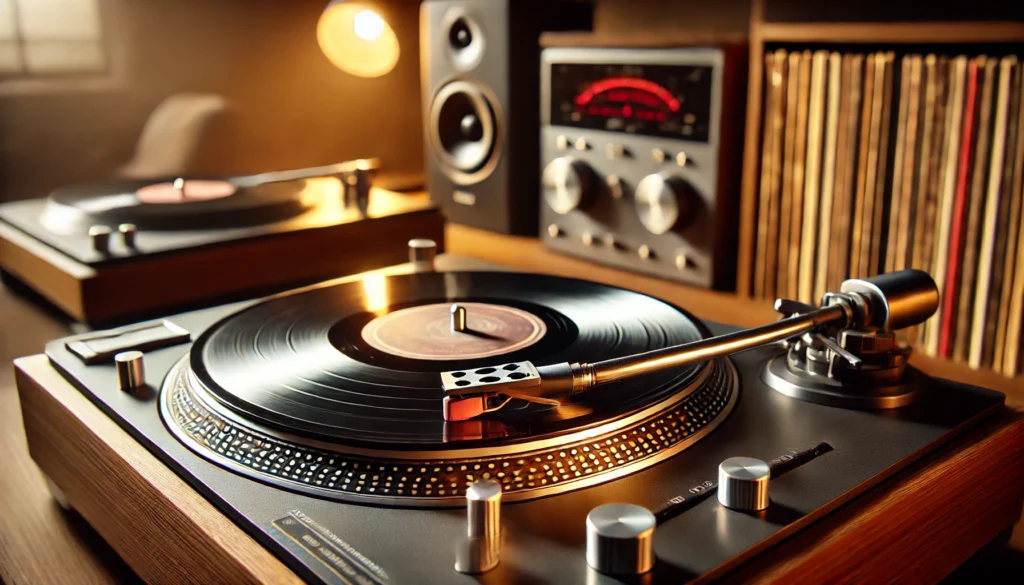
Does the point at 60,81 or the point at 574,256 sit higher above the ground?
the point at 60,81

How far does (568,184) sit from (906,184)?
1.96 feet

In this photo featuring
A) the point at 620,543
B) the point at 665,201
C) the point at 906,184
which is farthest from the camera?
the point at 665,201

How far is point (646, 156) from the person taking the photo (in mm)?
1575

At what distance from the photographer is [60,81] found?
2.13 metres

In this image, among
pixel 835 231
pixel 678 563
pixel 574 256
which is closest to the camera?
pixel 678 563

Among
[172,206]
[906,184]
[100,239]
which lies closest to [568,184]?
[906,184]

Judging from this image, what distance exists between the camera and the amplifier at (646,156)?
148cm

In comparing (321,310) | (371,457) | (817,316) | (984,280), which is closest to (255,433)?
(371,457)

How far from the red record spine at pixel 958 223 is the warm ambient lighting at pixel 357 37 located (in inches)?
35.3

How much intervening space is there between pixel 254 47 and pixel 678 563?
7.20 feet

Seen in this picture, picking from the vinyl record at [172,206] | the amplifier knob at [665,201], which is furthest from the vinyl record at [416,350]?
the amplifier knob at [665,201]

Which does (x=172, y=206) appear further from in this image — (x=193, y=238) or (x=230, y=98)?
(x=230, y=98)

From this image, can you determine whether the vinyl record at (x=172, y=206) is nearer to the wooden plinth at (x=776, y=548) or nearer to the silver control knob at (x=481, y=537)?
the wooden plinth at (x=776, y=548)

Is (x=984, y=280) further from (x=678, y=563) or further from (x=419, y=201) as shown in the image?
(x=678, y=563)
